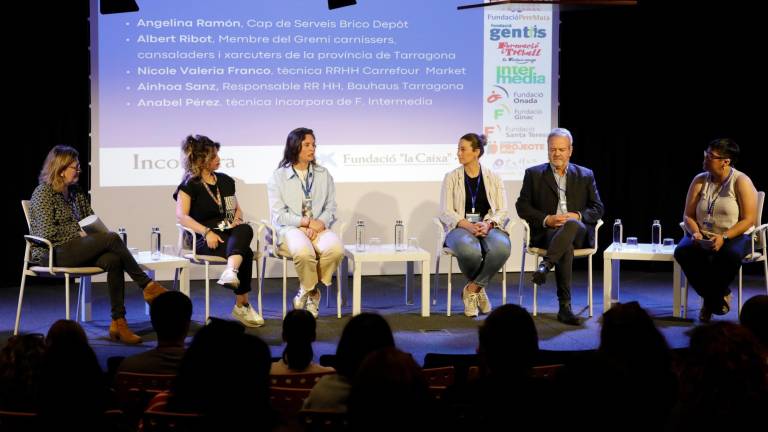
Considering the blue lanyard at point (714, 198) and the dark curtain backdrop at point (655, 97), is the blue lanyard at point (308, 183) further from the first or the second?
the dark curtain backdrop at point (655, 97)

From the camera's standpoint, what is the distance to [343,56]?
7512 mm

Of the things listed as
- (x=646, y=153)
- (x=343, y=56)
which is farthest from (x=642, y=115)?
(x=343, y=56)

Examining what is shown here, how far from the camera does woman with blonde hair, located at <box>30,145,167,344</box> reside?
5359 mm

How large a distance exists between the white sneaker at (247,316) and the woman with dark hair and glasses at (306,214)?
0.86 feet

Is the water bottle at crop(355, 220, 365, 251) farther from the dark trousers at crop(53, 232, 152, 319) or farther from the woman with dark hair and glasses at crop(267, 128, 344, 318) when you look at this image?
the dark trousers at crop(53, 232, 152, 319)

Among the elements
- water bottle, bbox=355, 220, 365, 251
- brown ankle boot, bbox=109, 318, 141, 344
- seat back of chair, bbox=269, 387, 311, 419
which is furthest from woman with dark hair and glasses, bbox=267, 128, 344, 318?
seat back of chair, bbox=269, 387, 311, 419

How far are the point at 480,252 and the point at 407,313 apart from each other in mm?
613

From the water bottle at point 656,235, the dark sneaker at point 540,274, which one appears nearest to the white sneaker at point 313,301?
the dark sneaker at point 540,274

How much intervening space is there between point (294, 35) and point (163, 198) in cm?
156

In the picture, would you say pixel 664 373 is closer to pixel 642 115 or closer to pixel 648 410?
pixel 648 410

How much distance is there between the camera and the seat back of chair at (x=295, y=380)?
9.63ft

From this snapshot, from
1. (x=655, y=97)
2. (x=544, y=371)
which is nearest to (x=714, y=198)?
(x=655, y=97)

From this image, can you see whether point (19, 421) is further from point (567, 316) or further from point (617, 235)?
point (617, 235)

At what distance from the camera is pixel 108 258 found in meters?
5.40
